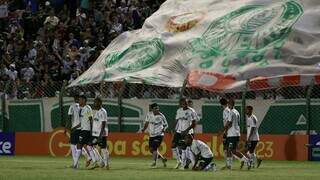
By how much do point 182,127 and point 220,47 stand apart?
12244 mm

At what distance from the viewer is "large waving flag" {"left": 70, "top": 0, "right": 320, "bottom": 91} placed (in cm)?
4072

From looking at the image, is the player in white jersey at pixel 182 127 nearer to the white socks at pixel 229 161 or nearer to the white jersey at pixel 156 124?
the white jersey at pixel 156 124

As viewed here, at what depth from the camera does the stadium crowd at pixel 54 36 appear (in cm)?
4416

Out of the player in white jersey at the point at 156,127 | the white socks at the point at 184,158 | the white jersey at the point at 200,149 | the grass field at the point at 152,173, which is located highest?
the player in white jersey at the point at 156,127

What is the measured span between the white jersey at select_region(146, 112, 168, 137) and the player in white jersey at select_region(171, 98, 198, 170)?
1.21 meters

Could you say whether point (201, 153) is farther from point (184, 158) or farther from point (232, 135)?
point (232, 135)

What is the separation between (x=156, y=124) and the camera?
33.2m

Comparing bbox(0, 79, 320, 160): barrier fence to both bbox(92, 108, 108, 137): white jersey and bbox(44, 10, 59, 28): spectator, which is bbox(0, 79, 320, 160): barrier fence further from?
bbox(92, 108, 108, 137): white jersey

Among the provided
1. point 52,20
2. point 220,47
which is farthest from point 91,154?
point 52,20

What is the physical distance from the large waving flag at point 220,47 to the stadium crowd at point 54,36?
1121mm

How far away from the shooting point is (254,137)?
105 feet

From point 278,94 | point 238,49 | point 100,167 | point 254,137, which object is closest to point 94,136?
point 100,167

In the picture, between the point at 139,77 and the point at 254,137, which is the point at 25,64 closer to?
the point at 139,77

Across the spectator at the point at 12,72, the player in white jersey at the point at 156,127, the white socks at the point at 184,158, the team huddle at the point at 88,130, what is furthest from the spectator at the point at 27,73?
the white socks at the point at 184,158
